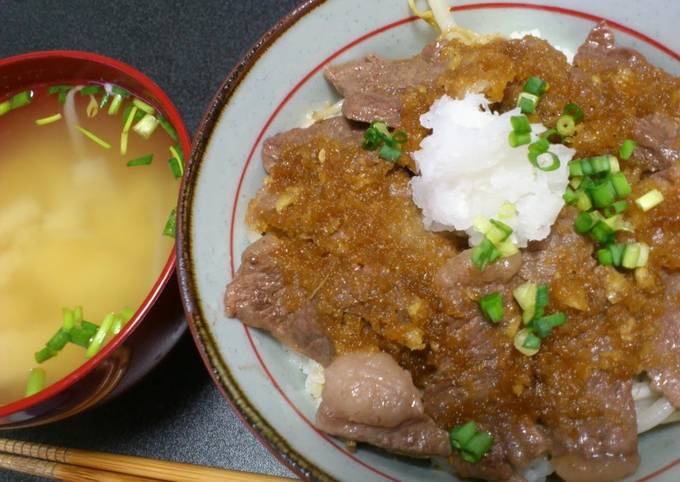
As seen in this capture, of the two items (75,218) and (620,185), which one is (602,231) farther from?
(75,218)

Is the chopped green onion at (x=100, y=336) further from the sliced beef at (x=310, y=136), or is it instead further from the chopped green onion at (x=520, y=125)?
the chopped green onion at (x=520, y=125)

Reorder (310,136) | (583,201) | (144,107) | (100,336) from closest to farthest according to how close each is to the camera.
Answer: (583,201), (310,136), (100,336), (144,107)

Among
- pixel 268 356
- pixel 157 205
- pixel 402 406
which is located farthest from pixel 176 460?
pixel 402 406

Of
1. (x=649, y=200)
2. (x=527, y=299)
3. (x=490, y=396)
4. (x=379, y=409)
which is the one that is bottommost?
(x=490, y=396)

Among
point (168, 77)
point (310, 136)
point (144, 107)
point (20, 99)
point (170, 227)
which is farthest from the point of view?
point (168, 77)

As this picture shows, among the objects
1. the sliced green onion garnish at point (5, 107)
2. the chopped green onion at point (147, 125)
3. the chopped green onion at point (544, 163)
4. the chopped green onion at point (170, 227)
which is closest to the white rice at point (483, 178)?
the chopped green onion at point (544, 163)

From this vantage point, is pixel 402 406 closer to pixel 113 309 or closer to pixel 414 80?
pixel 414 80

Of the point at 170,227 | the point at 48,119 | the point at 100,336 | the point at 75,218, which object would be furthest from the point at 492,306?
the point at 48,119
